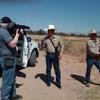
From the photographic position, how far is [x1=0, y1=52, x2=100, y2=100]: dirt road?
10.1 m

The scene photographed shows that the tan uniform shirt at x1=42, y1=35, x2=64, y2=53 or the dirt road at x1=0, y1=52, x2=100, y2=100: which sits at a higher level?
the tan uniform shirt at x1=42, y1=35, x2=64, y2=53

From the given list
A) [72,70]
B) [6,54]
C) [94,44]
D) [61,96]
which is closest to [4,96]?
[6,54]

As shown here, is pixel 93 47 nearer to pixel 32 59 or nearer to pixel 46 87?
pixel 46 87

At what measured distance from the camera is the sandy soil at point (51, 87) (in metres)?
10.1

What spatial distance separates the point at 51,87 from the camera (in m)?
11.1

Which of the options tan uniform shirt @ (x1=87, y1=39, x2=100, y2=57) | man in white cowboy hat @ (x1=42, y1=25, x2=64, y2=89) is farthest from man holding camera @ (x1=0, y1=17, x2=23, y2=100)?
tan uniform shirt @ (x1=87, y1=39, x2=100, y2=57)

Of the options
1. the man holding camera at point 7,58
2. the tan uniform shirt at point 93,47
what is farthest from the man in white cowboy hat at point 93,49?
the man holding camera at point 7,58

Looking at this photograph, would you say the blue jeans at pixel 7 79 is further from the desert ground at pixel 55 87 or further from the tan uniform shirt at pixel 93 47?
the tan uniform shirt at pixel 93 47

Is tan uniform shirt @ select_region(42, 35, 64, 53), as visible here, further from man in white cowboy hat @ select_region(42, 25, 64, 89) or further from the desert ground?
the desert ground

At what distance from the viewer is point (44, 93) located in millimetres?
10422

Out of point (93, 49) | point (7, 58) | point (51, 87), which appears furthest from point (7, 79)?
point (93, 49)

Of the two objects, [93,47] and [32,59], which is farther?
[32,59]

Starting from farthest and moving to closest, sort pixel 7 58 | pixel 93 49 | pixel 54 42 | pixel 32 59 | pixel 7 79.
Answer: pixel 32 59
pixel 93 49
pixel 54 42
pixel 7 79
pixel 7 58

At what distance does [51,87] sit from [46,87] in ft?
0.58
